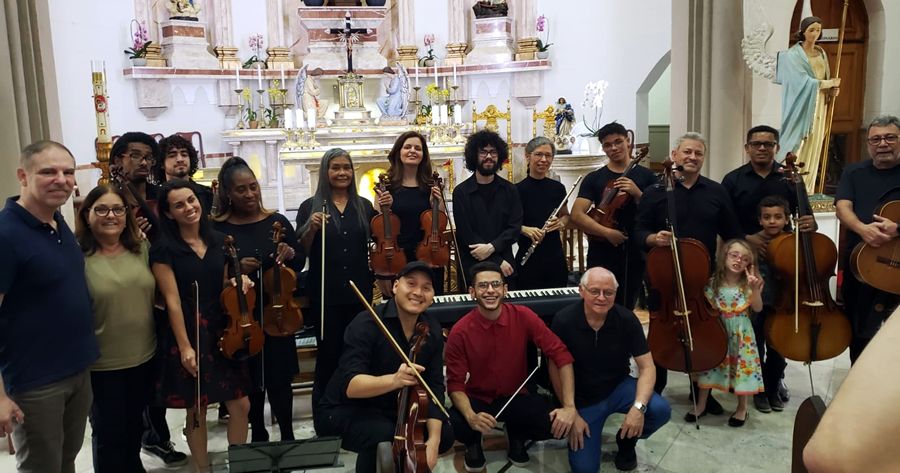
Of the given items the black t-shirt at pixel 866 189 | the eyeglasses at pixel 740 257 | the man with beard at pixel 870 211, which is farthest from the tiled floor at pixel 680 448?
the black t-shirt at pixel 866 189

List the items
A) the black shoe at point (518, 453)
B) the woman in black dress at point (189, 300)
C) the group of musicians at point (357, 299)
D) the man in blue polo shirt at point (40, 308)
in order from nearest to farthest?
the man in blue polo shirt at point (40, 308) < the group of musicians at point (357, 299) < the woman in black dress at point (189, 300) < the black shoe at point (518, 453)

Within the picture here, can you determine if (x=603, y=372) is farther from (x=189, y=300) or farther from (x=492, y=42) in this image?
(x=492, y=42)

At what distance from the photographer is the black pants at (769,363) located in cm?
394

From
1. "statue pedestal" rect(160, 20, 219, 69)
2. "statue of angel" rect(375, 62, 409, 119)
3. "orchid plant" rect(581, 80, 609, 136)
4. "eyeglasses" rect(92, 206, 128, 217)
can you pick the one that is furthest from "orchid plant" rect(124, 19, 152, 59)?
"eyeglasses" rect(92, 206, 128, 217)

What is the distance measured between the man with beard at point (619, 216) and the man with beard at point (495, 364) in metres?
0.99

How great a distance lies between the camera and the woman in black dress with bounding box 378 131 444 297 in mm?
3967

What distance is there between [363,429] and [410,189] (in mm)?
1550

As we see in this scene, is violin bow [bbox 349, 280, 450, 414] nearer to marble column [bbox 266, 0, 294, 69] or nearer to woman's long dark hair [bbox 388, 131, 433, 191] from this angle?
woman's long dark hair [bbox 388, 131, 433, 191]

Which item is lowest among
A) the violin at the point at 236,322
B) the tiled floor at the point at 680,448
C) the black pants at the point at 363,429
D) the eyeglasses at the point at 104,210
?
the tiled floor at the point at 680,448

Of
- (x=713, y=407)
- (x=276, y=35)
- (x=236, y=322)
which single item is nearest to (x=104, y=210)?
(x=236, y=322)

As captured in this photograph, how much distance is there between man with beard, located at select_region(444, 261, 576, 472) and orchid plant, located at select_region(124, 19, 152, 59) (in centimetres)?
807

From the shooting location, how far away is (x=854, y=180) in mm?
3770

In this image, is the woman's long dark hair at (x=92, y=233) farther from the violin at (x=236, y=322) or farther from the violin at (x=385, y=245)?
the violin at (x=385, y=245)

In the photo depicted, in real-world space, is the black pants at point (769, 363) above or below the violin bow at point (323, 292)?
below
